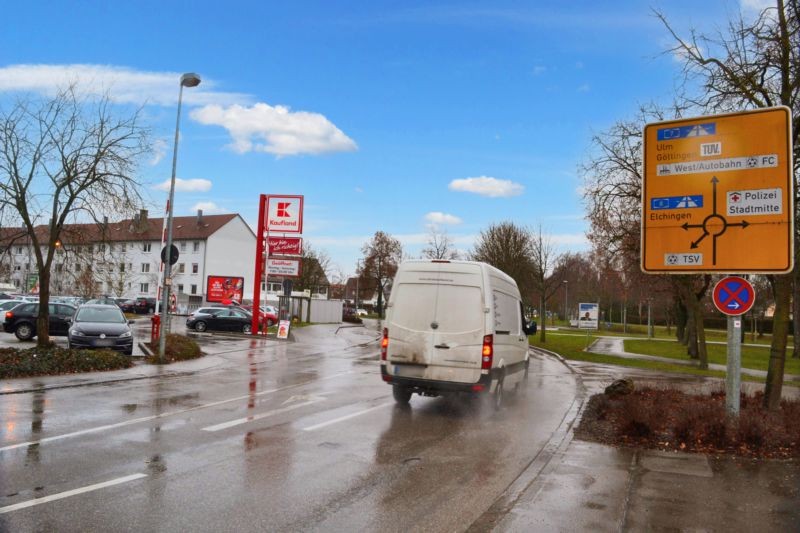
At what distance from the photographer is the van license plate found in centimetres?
1041

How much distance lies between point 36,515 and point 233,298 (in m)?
57.5

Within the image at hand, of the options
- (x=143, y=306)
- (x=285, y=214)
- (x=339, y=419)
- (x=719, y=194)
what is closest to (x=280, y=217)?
(x=285, y=214)

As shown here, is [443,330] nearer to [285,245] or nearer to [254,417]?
[254,417]

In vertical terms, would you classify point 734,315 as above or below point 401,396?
above

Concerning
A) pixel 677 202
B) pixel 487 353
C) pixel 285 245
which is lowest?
pixel 487 353

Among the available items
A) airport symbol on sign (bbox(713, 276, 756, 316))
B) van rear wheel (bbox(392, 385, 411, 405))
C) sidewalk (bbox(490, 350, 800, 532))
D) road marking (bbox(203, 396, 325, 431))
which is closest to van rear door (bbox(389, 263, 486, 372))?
van rear wheel (bbox(392, 385, 411, 405))

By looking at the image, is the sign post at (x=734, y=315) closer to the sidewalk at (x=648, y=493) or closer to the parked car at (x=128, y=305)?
the sidewalk at (x=648, y=493)

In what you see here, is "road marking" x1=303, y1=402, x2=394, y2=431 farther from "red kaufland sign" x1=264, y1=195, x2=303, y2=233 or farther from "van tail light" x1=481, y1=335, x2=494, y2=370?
"red kaufland sign" x1=264, y1=195, x2=303, y2=233

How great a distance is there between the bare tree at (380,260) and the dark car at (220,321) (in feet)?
160

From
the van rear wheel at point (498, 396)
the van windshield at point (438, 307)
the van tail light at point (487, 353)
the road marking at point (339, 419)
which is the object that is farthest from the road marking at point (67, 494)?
the van rear wheel at point (498, 396)

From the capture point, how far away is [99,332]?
1783 cm

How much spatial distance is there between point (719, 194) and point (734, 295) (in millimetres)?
1512

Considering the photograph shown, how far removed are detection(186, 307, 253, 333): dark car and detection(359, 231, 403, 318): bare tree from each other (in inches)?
1916

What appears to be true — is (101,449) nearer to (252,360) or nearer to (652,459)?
A: (652,459)
